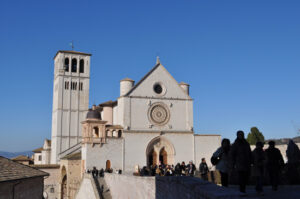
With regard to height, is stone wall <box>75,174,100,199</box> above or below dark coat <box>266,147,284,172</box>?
below

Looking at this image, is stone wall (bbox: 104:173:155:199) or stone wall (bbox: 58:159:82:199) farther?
stone wall (bbox: 58:159:82:199)

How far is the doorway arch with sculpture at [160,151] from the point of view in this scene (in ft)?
123

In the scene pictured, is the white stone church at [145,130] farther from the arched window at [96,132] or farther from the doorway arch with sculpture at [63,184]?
the doorway arch with sculpture at [63,184]

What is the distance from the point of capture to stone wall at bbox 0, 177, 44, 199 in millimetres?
14758

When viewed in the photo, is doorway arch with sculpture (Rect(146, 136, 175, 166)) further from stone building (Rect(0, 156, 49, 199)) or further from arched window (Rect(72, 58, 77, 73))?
arched window (Rect(72, 58, 77, 73))

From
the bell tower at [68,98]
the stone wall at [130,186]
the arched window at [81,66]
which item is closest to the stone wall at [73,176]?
the stone wall at [130,186]

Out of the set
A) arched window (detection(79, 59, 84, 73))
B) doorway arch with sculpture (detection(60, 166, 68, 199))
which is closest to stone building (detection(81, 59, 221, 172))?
doorway arch with sculpture (detection(60, 166, 68, 199))

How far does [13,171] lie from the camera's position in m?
17.1

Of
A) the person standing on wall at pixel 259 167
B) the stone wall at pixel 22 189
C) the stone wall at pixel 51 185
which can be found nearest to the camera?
the person standing on wall at pixel 259 167

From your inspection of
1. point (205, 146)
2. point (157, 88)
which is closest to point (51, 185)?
point (157, 88)

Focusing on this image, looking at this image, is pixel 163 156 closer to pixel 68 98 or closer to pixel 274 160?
pixel 68 98

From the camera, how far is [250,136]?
51.2 metres

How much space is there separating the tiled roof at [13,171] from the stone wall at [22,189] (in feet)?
0.72

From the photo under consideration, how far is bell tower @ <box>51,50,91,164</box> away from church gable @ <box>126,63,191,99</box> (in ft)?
48.6
